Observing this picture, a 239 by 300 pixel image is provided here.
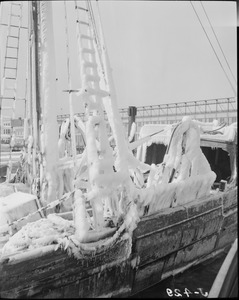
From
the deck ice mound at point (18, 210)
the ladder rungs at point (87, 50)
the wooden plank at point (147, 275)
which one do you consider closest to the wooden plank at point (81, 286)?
the wooden plank at point (147, 275)

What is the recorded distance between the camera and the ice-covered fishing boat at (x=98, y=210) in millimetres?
3266

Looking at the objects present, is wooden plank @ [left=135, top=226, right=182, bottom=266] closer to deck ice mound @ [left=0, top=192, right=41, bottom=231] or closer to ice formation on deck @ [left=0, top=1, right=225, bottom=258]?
ice formation on deck @ [left=0, top=1, right=225, bottom=258]

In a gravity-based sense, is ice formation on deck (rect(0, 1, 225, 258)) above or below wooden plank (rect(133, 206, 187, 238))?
above

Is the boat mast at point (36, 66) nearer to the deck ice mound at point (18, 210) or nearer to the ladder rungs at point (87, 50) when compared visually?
the deck ice mound at point (18, 210)

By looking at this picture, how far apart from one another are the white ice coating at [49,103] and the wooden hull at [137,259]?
1287mm

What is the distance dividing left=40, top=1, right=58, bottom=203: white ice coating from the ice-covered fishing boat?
1cm

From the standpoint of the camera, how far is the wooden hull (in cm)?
303

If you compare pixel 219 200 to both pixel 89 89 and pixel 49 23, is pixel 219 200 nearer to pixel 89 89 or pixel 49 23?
pixel 89 89

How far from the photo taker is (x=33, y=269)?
3.04m

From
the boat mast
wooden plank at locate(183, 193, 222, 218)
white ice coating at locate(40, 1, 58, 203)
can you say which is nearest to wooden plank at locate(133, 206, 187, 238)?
wooden plank at locate(183, 193, 222, 218)

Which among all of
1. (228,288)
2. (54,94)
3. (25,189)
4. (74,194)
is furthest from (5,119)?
(228,288)

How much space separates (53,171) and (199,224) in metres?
2.22

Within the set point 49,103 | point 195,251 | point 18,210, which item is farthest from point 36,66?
point 195,251

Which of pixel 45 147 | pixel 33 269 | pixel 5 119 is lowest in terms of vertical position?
pixel 33 269
